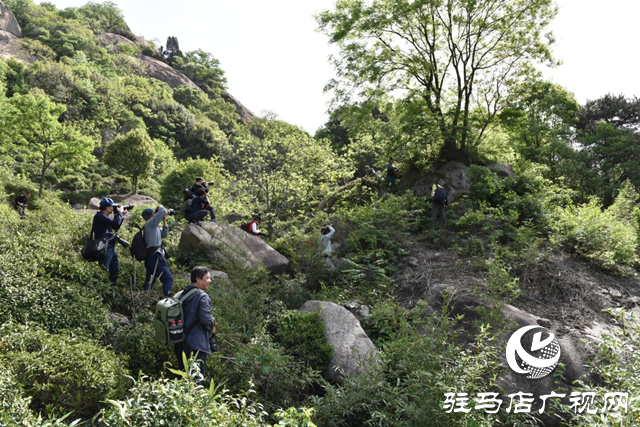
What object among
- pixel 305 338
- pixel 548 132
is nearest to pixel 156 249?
pixel 305 338

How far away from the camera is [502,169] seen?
13445 mm

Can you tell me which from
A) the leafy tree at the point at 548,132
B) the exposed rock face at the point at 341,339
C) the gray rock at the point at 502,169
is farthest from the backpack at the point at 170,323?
the leafy tree at the point at 548,132

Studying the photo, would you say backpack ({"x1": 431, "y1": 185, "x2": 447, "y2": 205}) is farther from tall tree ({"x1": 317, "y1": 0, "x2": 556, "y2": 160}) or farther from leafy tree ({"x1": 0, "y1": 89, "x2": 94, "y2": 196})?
leafy tree ({"x1": 0, "y1": 89, "x2": 94, "y2": 196})

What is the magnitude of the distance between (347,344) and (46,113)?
21969 millimetres

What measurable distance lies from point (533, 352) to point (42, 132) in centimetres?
2460

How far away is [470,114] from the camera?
1411 cm

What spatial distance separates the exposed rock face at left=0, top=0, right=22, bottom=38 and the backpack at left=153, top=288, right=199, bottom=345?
218 ft

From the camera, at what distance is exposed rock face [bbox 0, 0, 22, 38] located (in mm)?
Answer: 49969

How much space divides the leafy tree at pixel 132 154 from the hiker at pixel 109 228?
24.0 m

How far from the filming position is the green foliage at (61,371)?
344 cm

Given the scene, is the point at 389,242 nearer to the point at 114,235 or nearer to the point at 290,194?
the point at 290,194

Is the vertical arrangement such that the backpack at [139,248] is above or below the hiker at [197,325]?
above

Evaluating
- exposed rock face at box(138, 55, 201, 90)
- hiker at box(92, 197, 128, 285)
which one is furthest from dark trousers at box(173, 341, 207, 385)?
exposed rock face at box(138, 55, 201, 90)

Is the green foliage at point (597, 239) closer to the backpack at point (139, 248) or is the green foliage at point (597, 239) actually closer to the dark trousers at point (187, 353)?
the dark trousers at point (187, 353)
